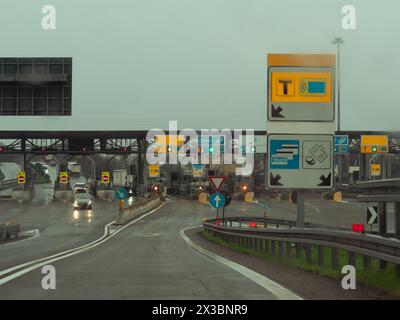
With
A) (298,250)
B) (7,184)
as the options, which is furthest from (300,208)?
(7,184)

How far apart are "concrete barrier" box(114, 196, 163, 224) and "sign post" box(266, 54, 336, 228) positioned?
3203 centimetres

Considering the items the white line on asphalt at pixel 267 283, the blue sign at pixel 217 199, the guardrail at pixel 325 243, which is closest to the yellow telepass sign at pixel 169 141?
the blue sign at pixel 217 199

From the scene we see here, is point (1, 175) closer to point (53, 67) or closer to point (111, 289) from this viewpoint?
point (53, 67)

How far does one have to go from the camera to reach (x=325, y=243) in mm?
12172

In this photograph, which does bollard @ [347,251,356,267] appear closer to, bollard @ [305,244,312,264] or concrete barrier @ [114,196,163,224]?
bollard @ [305,244,312,264]

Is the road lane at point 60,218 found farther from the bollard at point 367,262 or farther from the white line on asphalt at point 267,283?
the bollard at point 367,262

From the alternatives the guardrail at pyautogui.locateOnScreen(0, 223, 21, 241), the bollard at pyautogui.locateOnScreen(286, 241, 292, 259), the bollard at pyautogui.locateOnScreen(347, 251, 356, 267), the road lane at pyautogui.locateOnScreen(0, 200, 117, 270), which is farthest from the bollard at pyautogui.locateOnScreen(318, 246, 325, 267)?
the guardrail at pyautogui.locateOnScreen(0, 223, 21, 241)

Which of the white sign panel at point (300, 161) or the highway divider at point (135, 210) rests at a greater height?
the white sign panel at point (300, 161)

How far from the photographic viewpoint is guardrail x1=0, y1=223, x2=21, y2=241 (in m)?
34.9

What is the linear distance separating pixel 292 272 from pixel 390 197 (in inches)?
144

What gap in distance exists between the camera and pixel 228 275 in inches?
501

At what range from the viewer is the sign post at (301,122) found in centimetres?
1584

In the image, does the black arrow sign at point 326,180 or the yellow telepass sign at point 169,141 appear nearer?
the black arrow sign at point 326,180

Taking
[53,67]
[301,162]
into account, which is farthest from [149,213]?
[301,162]
